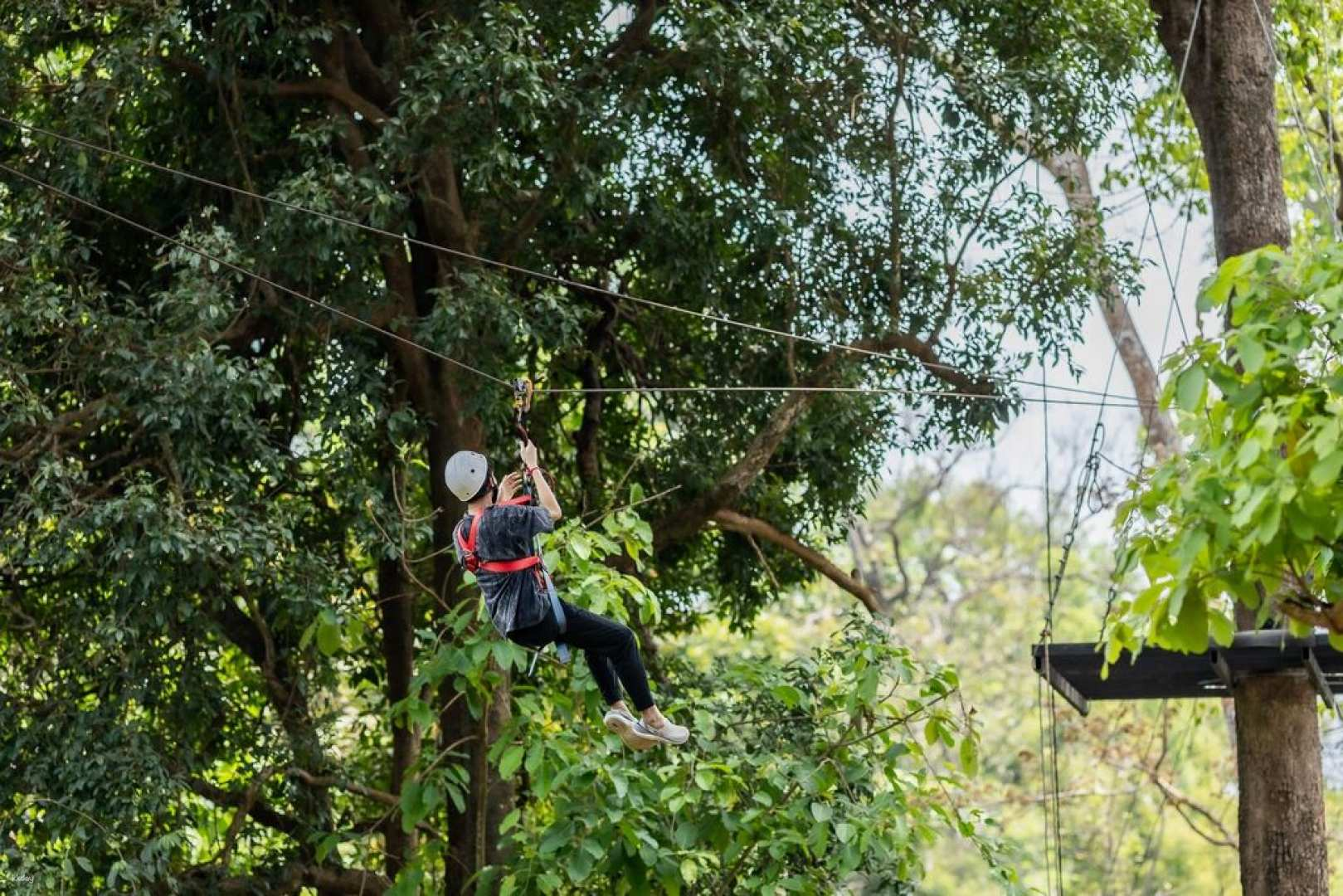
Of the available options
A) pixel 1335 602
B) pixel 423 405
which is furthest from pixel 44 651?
pixel 1335 602

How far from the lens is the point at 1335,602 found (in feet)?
15.6

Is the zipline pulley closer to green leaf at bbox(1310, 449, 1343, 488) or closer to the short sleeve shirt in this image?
the short sleeve shirt

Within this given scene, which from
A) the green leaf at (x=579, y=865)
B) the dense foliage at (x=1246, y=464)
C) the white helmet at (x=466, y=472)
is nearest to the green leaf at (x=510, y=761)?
the green leaf at (x=579, y=865)

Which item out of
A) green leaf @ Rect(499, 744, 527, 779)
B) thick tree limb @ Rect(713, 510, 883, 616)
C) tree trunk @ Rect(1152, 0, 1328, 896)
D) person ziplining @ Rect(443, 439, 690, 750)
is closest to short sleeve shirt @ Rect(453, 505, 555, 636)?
person ziplining @ Rect(443, 439, 690, 750)

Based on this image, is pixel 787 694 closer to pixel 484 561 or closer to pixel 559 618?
pixel 559 618

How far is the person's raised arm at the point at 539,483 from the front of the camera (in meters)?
5.54

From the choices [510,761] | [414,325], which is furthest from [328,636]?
[414,325]

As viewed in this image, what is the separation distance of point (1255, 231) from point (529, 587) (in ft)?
11.8

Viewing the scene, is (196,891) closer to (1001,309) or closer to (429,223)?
(429,223)

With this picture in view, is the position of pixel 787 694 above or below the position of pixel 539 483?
above

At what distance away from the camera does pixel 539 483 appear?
5582mm

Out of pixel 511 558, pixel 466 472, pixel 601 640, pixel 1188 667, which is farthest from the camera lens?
pixel 1188 667

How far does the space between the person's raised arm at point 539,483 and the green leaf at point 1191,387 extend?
80.2 inches

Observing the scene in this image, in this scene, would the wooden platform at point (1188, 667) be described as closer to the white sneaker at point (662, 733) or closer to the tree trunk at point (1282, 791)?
the tree trunk at point (1282, 791)
